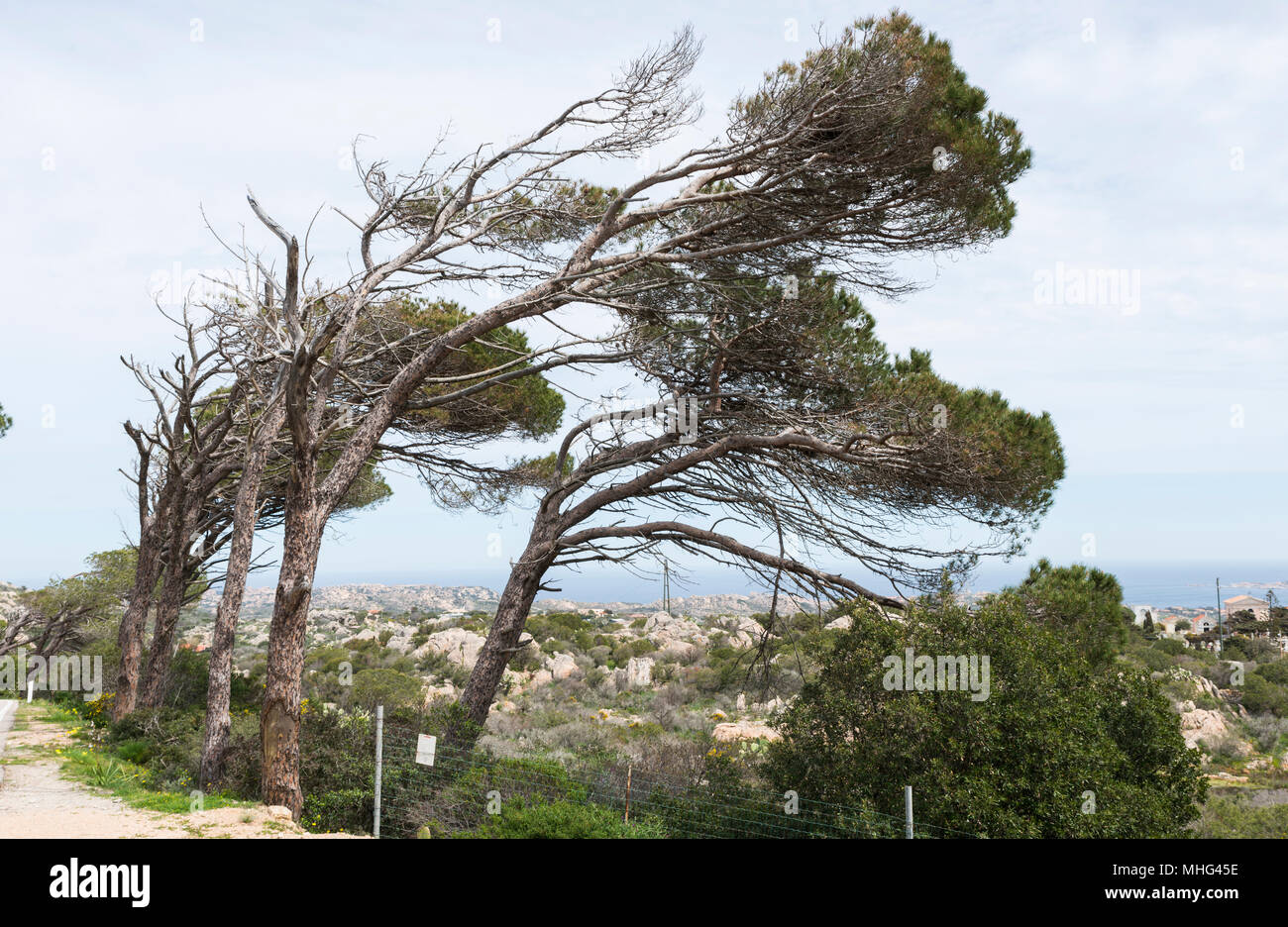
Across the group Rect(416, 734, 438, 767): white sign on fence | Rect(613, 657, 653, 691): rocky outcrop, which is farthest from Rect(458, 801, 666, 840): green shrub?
Rect(613, 657, 653, 691): rocky outcrop

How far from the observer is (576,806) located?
306 inches

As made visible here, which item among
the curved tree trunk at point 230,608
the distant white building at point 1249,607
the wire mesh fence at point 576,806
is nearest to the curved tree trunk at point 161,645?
the curved tree trunk at point 230,608

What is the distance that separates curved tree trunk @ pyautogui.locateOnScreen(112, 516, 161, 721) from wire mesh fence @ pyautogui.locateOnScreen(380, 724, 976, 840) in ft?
25.4

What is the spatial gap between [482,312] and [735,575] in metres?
4.35

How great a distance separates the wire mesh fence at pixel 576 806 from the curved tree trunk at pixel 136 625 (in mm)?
7757

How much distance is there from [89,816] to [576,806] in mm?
4541

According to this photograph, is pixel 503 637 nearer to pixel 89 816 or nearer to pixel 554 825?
pixel 554 825

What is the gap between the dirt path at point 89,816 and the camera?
7.06 meters

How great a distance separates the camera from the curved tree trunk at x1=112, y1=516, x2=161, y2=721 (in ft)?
49.7

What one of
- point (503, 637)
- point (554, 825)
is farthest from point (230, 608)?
point (554, 825)

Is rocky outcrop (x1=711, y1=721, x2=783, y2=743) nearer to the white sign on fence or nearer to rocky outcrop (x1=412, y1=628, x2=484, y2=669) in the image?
the white sign on fence

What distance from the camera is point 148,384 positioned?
48.3 feet

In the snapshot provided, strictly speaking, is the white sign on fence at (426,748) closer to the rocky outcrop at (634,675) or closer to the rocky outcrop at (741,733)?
the rocky outcrop at (741,733)
